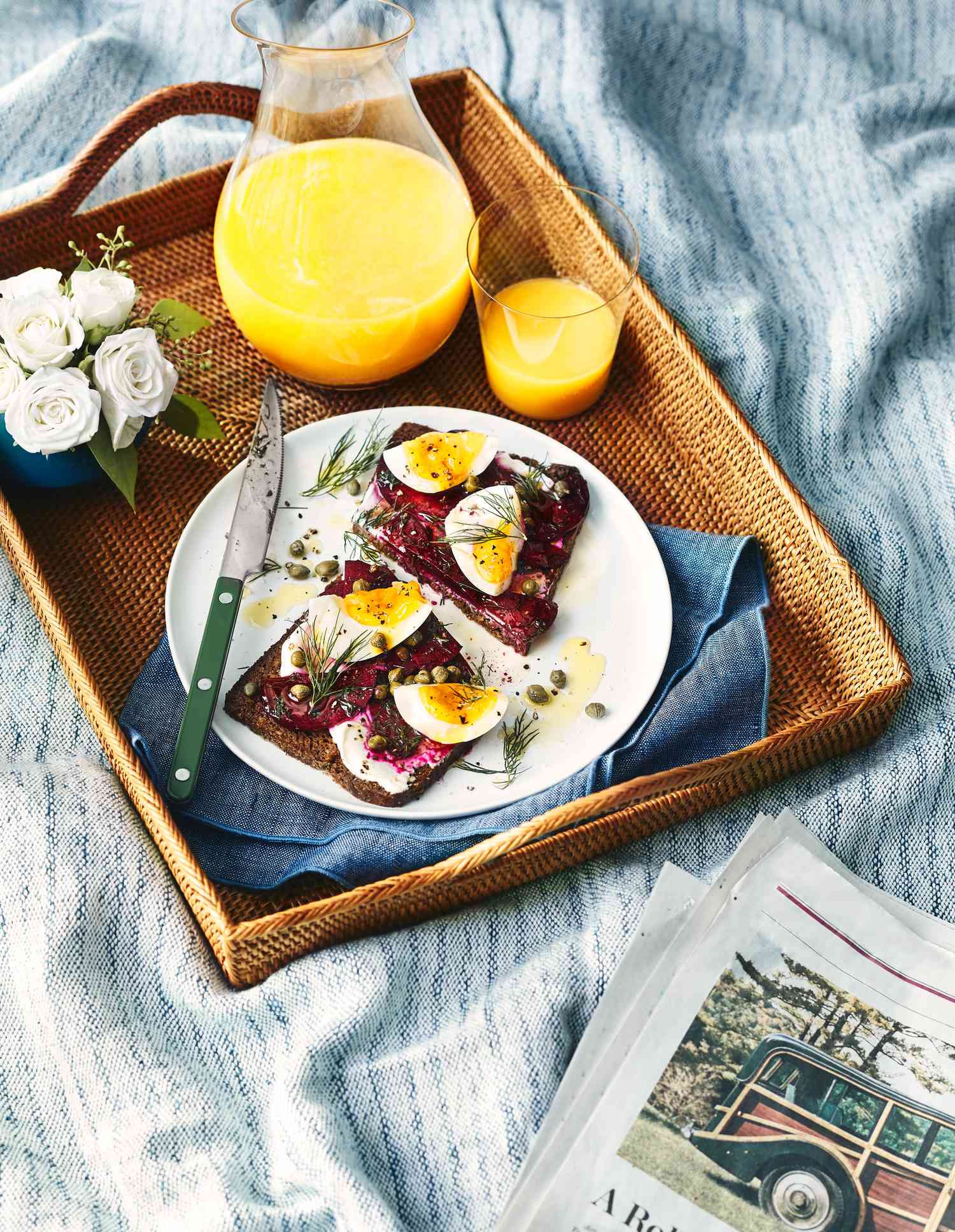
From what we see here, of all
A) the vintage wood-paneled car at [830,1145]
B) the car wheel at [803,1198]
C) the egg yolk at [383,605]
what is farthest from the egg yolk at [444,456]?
the car wheel at [803,1198]

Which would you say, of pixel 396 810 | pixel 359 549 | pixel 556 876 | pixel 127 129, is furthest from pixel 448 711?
pixel 127 129

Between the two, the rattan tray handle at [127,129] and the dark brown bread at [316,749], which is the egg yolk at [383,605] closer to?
the dark brown bread at [316,749]

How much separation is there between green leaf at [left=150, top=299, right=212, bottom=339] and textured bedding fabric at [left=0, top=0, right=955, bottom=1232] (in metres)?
0.44

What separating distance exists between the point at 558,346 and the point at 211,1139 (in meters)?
1.23

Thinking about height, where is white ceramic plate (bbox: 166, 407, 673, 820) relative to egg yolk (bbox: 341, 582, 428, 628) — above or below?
below

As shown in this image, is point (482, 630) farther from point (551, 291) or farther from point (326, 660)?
point (551, 291)

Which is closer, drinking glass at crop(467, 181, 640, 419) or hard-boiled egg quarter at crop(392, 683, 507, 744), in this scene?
hard-boiled egg quarter at crop(392, 683, 507, 744)

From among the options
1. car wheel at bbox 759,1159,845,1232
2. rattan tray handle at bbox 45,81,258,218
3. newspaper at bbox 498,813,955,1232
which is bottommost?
car wheel at bbox 759,1159,845,1232

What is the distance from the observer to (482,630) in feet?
5.60

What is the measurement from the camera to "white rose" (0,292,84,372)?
1.61m

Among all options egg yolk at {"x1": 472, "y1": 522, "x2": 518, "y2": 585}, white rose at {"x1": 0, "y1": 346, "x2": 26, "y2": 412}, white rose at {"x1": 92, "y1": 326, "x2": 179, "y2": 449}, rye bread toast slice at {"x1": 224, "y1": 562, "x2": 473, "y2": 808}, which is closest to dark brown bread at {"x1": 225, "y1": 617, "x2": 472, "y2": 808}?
rye bread toast slice at {"x1": 224, "y1": 562, "x2": 473, "y2": 808}

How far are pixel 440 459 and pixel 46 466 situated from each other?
1.88 feet

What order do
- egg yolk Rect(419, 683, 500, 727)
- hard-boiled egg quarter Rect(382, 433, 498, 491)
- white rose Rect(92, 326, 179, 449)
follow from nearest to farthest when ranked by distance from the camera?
egg yolk Rect(419, 683, 500, 727) → white rose Rect(92, 326, 179, 449) → hard-boiled egg quarter Rect(382, 433, 498, 491)

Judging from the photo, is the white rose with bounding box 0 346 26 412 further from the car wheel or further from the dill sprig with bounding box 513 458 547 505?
the car wheel
